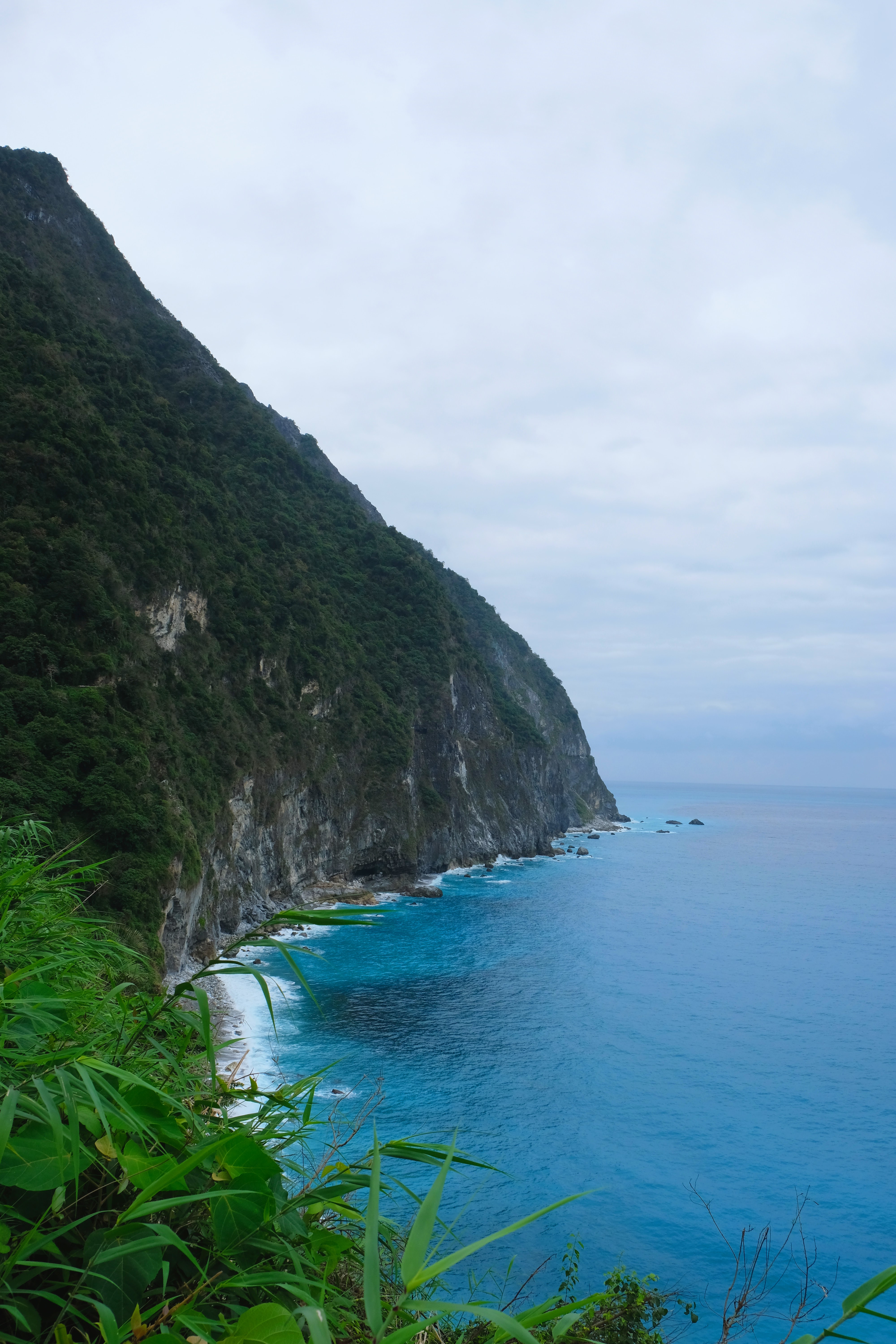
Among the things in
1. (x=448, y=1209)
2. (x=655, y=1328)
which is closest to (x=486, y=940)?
(x=448, y=1209)

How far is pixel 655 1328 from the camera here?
8156 millimetres

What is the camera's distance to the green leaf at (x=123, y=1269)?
160 centimetres

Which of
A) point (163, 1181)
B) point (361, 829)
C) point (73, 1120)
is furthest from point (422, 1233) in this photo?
point (361, 829)

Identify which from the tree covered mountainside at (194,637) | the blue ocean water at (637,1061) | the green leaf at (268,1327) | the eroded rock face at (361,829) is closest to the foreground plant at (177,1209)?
the green leaf at (268,1327)

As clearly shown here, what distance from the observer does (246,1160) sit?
1900 mm

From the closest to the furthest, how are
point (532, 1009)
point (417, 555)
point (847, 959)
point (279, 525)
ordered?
1. point (532, 1009)
2. point (847, 959)
3. point (279, 525)
4. point (417, 555)

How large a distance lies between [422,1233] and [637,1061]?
31.3m

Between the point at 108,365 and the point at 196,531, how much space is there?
12724mm

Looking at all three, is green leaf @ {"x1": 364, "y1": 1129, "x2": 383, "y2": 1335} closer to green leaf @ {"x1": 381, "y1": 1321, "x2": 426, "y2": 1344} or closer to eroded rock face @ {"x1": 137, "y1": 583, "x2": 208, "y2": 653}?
green leaf @ {"x1": 381, "y1": 1321, "x2": 426, "y2": 1344}

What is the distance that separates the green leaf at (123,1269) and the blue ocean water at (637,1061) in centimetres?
261

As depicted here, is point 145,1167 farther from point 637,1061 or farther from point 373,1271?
point 637,1061

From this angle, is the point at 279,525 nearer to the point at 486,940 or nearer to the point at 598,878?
the point at 486,940

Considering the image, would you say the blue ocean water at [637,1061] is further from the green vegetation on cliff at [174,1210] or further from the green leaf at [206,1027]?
the green leaf at [206,1027]

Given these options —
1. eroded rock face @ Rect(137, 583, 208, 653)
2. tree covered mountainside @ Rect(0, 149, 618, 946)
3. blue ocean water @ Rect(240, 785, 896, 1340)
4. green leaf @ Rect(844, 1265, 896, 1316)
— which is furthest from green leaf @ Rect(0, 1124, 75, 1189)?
eroded rock face @ Rect(137, 583, 208, 653)
